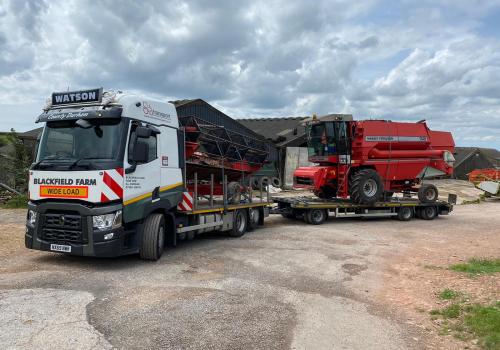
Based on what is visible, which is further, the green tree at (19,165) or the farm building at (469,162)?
the farm building at (469,162)

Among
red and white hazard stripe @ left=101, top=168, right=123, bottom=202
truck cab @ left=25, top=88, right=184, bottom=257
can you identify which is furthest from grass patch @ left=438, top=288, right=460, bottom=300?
red and white hazard stripe @ left=101, top=168, right=123, bottom=202

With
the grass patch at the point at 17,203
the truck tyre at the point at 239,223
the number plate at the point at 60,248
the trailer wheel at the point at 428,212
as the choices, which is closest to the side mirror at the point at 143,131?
the number plate at the point at 60,248

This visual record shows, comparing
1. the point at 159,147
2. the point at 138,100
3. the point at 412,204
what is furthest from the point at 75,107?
the point at 412,204

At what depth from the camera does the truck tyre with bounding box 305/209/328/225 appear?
49.4 ft

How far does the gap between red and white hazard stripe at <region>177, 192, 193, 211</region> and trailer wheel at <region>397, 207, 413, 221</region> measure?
9.72 meters

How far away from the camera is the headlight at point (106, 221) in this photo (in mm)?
7719

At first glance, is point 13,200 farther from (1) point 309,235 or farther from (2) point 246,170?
(1) point 309,235

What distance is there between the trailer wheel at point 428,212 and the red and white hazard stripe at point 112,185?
13.2 meters

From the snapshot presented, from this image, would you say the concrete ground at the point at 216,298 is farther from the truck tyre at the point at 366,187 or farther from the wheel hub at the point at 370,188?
the wheel hub at the point at 370,188

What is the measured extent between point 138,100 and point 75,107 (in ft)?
3.86

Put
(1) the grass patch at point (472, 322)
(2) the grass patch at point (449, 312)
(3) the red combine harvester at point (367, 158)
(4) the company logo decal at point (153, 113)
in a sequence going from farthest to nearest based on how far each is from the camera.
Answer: (3) the red combine harvester at point (367, 158) < (4) the company logo decal at point (153, 113) < (2) the grass patch at point (449, 312) < (1) the grass patch at point (472, 322)

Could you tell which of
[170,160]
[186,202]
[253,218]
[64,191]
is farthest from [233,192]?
[64,191]

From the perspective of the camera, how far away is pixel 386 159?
54.7 feet

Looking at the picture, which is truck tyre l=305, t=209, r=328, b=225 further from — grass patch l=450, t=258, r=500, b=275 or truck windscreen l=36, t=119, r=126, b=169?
truck windscreen l=36, t=119, r=126, b=169
